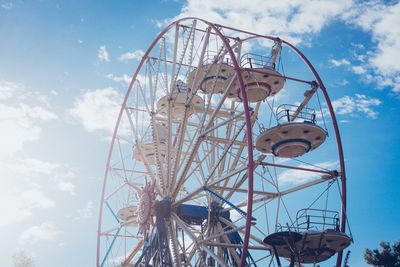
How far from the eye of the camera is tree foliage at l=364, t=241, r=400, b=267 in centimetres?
3984

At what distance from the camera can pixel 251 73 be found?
22828mm

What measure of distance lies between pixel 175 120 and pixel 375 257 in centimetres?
2203

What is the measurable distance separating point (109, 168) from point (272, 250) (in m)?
12.5

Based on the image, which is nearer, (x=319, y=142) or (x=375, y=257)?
(x=319, y=142)

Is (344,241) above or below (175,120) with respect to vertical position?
below

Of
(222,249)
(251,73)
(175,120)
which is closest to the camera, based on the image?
(251,73)

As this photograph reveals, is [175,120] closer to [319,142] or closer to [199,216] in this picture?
[199,216]

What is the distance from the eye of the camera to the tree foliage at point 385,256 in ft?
131

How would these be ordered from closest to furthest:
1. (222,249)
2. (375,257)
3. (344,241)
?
1. (344,241)
2. (222,249)
3. (375,257)

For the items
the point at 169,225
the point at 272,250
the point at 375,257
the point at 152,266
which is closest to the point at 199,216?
the point at 169,225

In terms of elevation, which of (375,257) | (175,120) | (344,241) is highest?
(175,120)

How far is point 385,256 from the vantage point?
4009 centimetres

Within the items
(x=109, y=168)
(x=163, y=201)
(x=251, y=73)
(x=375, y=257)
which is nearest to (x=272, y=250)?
(x=163, y=201)

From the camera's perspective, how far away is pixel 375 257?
40.4m
